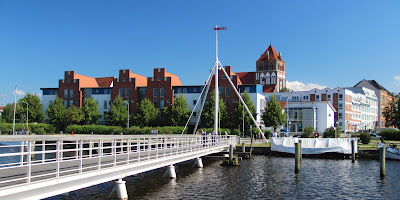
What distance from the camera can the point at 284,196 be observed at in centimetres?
2023

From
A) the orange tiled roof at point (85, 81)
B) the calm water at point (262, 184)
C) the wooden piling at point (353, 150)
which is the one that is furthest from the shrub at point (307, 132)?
the orange tiled roof at point (85, 81)

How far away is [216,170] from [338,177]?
30.3 ft

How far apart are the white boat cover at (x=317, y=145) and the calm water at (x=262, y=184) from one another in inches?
270

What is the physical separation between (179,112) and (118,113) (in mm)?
13068


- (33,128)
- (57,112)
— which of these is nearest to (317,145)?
(57,112)

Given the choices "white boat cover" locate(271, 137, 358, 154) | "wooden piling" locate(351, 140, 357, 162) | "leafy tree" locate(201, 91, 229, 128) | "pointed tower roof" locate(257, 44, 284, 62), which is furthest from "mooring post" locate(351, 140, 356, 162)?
"pointed tower roof" locate(257, 44, 284, 62)

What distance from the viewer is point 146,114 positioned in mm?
76312

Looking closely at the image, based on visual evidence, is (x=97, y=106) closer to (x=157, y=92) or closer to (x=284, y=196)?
(x=157, y=92)

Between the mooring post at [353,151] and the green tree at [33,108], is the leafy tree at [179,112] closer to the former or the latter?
the green tree at [33,108]

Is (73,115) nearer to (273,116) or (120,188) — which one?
(273,116)

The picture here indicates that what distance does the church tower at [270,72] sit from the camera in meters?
160

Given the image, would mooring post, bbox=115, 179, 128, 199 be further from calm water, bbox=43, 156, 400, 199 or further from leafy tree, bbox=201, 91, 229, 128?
leafy tree, bbox=201, 91, 229, 128

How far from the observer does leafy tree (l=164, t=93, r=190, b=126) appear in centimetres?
7462

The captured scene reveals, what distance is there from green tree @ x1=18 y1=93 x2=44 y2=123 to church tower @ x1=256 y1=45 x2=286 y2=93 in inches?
3765
